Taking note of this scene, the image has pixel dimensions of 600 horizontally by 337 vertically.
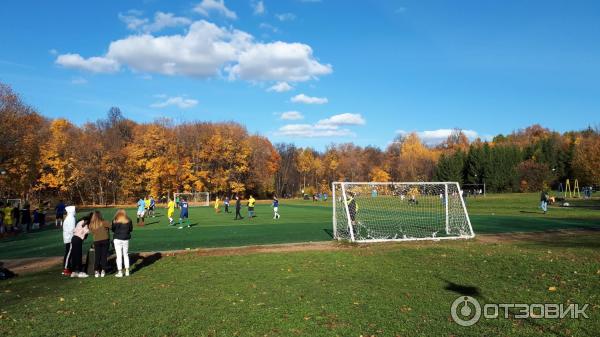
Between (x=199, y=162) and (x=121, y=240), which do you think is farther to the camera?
(x=199, y=162)

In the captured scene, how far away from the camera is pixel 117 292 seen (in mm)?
9578

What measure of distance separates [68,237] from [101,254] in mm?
1397

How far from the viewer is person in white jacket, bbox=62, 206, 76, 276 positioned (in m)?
12.0

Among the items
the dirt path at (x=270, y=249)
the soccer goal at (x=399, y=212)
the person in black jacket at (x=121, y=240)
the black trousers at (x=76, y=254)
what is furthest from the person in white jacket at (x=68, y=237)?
the soccer goal at (x=399, y=212)

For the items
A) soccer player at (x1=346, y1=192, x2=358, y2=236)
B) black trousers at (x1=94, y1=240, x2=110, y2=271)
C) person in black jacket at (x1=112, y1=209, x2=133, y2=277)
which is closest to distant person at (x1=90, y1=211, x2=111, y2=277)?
black trousers at (x1=94, y1=240, x2=110, y2=271)

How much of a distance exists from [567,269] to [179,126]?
7176 centimetres

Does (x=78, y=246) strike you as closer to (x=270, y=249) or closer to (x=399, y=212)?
(x=270, y=249)

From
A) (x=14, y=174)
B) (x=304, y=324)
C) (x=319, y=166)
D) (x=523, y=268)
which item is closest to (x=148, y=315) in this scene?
(x=304, y=324)

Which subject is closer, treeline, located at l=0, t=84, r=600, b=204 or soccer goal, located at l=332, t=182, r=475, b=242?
soccer goal, located at l=332, t=182, r=475, b=242

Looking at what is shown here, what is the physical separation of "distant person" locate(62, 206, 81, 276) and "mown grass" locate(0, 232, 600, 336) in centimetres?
38

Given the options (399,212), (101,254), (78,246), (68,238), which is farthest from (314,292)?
(399,212)

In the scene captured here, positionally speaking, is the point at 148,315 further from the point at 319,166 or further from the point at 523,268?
the point at 319,166

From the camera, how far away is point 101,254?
1162 centimetres

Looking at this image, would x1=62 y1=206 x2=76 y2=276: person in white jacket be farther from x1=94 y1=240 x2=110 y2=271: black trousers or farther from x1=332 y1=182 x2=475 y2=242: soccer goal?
x1=332 y1=182 x2=475 y2=242: soccer goal
